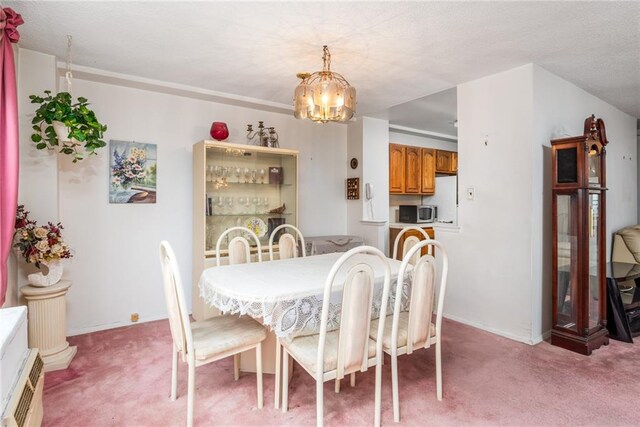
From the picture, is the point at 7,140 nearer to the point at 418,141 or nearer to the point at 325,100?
the point at 325,100

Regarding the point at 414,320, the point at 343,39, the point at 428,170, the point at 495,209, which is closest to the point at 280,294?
the point at 414,320

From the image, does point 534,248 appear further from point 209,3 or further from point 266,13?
point 209,3

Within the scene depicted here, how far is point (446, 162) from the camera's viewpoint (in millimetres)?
5938

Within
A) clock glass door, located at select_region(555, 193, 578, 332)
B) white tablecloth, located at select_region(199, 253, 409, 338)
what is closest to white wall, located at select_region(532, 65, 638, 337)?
clock glass door, located at select_region(555, 193, 578, 332)

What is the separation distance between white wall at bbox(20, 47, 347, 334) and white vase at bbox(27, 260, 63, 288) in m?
0.56

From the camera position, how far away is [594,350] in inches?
108

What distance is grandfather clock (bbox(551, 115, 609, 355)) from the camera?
2.70m

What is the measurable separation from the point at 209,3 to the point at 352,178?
9.84ft

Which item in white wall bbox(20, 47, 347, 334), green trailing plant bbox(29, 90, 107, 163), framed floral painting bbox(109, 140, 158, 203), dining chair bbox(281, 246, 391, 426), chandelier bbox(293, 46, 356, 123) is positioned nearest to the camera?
dining chair bbox(281, 246, 391, 426)

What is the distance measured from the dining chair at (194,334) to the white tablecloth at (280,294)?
172mm

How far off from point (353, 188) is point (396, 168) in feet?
3.16

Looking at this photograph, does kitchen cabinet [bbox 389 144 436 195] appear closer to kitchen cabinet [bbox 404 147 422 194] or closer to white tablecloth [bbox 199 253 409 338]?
kitchen cabinet [bbox 404 147 422 194]

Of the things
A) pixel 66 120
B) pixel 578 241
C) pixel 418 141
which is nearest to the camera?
pixel 66 120

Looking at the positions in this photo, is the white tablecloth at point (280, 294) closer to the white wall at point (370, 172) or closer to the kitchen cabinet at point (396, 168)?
the white wall at point (370, 172)
